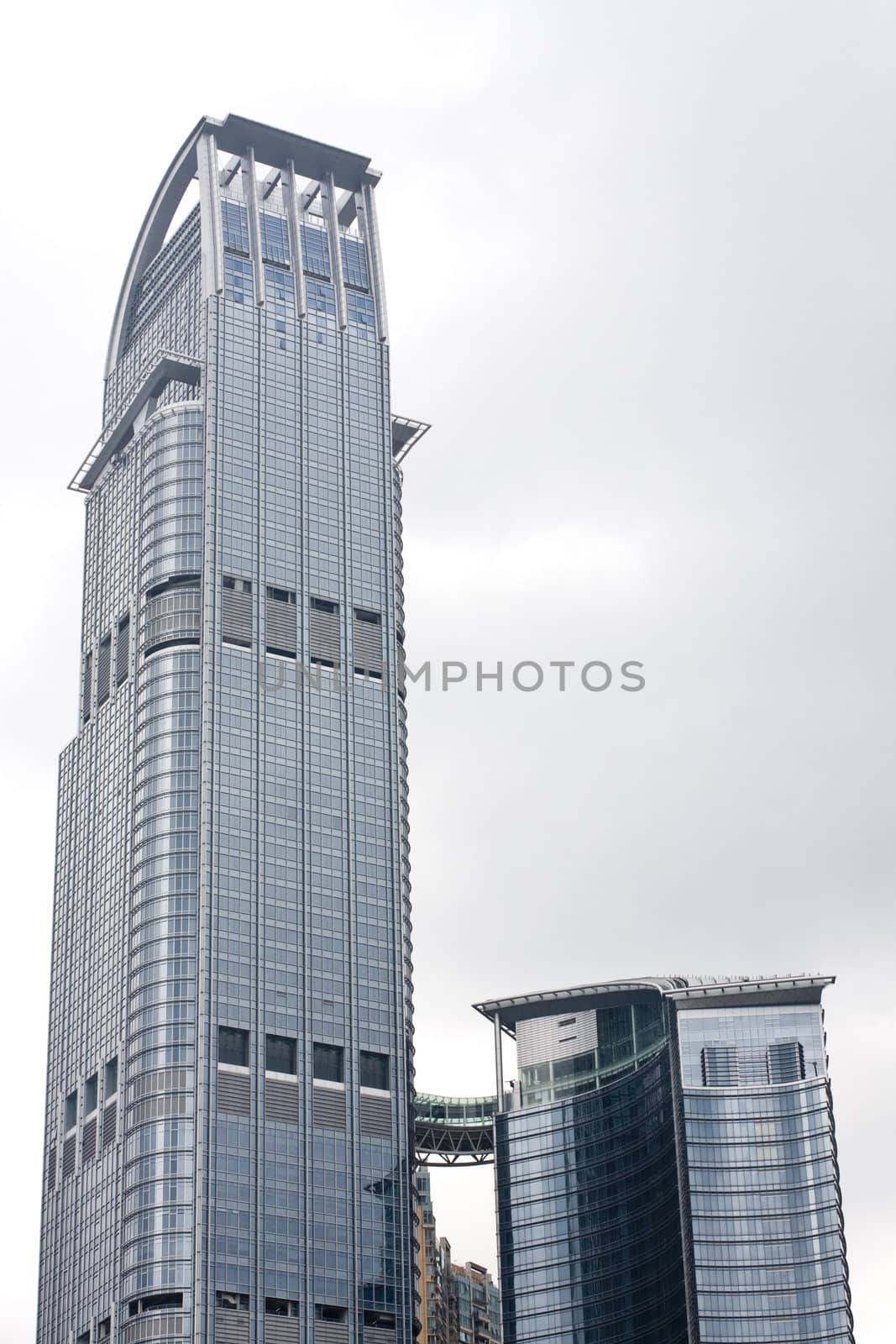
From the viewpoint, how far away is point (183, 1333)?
19975 cm
